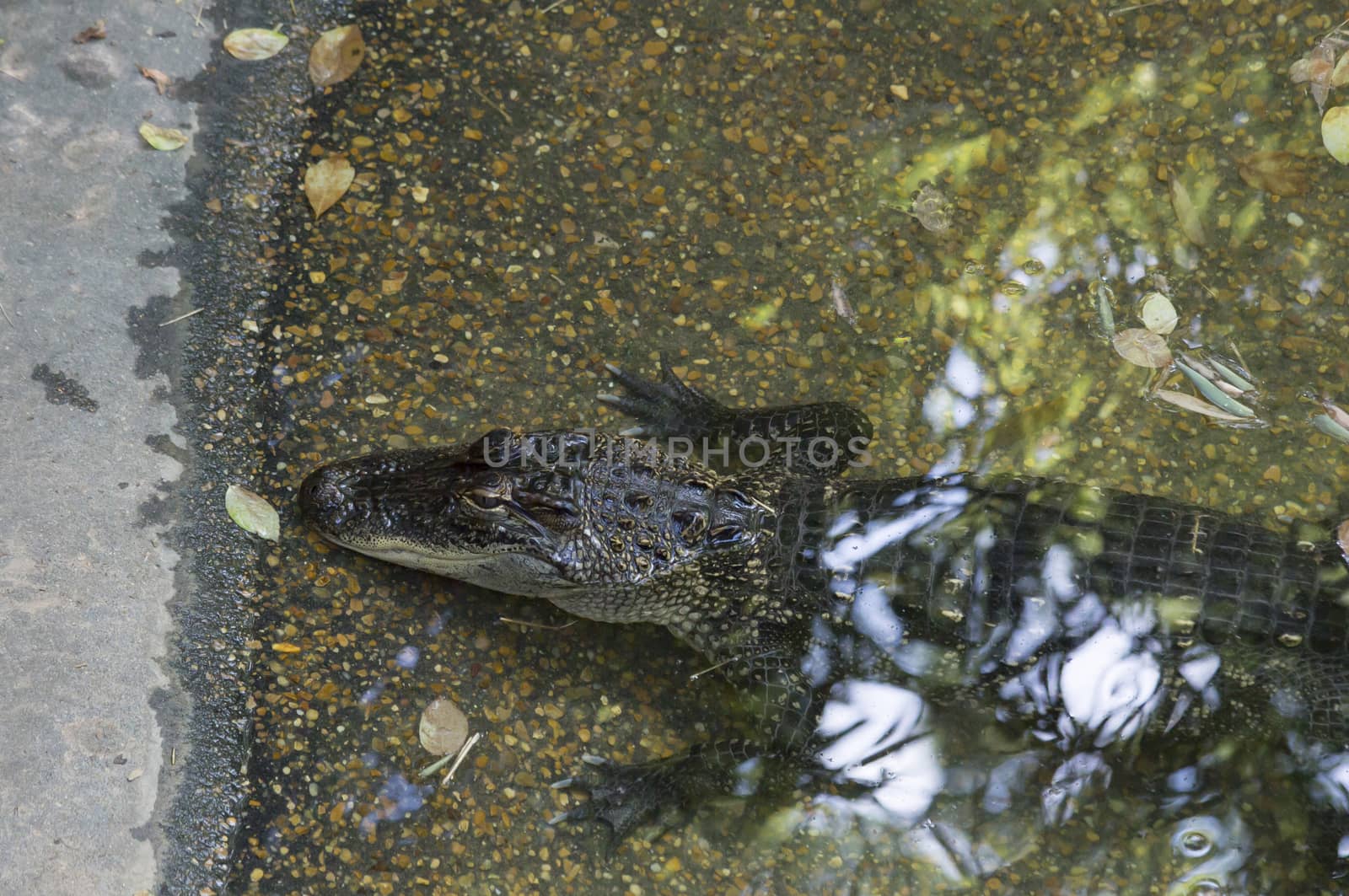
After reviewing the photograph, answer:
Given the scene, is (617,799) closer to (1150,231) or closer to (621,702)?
(621,702)

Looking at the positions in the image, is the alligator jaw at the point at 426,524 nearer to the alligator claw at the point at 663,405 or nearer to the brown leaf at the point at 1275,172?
the alligator claw at the point at 663,405

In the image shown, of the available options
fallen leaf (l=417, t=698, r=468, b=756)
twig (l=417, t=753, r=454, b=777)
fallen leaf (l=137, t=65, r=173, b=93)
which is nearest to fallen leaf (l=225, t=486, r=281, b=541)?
fallen leaf (l=417, t=698, r=468, b=756)

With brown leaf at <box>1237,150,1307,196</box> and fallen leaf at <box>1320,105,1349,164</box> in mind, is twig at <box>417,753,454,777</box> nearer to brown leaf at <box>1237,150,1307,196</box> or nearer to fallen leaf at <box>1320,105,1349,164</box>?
brown leaf at <box>1237,150,1307,196</box>

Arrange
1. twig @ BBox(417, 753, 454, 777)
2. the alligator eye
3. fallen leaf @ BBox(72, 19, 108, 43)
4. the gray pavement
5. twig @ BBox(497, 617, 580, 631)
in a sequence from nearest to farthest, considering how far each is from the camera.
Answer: the gray pavement < twig @ BBox(417, 753, 454, 777) < the alligator eye < twig @ BBox(497, 617, 580, 631) < fallen leaf @ BBox(72, 19, 108, 43)

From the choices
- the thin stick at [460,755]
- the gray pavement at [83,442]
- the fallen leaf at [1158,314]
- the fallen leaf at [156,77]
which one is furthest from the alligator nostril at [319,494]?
the fallen leaf at [1158,314]

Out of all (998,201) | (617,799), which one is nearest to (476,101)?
(998,201)

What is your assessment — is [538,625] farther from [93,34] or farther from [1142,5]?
[1142,5]
